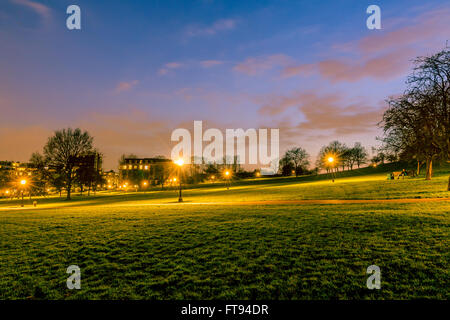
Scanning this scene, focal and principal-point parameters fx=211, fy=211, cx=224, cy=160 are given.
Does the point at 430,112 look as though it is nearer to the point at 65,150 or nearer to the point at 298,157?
the point at 65,150

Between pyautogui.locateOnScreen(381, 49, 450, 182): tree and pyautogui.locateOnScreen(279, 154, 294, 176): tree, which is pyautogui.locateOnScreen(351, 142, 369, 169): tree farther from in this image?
pyautogui.locateOnScreen(381, 49, 450, 182): tree

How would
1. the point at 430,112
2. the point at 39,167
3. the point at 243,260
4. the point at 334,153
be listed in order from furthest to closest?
the point at 334,153, the point at 39,167, the point at 430,112, the point at 243,260

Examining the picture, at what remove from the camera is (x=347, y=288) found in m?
4.56

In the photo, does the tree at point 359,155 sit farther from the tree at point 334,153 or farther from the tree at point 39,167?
the tree at point 39,167

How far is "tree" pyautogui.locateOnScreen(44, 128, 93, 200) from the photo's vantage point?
44547 millimetres

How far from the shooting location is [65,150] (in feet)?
149

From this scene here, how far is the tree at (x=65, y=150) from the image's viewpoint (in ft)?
146

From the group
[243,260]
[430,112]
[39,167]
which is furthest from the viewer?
[39,167]

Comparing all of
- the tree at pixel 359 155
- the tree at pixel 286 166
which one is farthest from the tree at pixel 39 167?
the tree at pixel 359 155

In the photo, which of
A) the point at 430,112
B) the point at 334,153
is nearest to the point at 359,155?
the point at 334,153

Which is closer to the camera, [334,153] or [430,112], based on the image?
[430,112]

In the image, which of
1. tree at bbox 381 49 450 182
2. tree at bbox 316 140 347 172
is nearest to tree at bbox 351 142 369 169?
tree at bbox 316 140 347 172

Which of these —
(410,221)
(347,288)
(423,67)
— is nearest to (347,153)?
(423,67)
